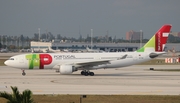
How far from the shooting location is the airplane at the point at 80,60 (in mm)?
48897

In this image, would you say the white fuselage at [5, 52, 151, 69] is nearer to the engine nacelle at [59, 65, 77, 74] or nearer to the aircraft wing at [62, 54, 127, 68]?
the aircraft wing at [62, 54, 127, 68]

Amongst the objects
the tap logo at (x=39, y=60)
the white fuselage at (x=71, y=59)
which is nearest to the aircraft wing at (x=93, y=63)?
the white fuselage at (x=71, y=59)

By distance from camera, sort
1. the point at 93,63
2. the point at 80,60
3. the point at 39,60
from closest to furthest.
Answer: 1. the point at 39,60
2. the point at 93,63
3. the point at 80,60

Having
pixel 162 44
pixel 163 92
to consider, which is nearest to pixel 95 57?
pixel 162 44

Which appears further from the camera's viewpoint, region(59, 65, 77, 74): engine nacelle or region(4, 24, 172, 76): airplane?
region(4, 24, 172, 76): airplane

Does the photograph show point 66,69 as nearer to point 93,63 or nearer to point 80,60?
point 80,60

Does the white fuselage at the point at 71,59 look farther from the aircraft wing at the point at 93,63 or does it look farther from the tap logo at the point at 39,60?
the aircraft wing at the point at 93,63

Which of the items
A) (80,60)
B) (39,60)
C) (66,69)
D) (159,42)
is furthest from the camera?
(159,42)

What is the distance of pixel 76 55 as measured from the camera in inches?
1991

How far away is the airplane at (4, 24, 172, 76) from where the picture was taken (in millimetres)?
48897

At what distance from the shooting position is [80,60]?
5012cm

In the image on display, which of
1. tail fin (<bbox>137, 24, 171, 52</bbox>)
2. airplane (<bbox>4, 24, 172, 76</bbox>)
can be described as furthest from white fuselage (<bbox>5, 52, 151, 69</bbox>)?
tail fin (<bbox>137, 24, 171, 52</bbox>)

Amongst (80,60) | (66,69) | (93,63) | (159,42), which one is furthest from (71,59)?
(159,42)

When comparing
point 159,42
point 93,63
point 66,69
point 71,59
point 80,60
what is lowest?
point 66,69
